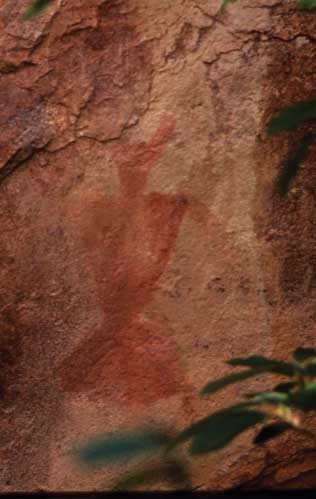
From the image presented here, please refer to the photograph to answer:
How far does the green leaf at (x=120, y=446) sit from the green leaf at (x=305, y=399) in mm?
156

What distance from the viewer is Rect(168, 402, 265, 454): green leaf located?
1266 mm

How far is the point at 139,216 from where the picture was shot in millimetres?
2326

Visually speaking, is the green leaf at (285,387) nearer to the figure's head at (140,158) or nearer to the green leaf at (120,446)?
the green leaf at (120,446)

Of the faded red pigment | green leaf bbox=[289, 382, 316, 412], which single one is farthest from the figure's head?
green leaf bbox=[289, 382, 316, 412]

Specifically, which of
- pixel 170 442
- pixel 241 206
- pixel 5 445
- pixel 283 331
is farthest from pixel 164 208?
pixel 170 442

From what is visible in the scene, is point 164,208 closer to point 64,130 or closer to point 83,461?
point 64,130

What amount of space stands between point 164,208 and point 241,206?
0.15 m

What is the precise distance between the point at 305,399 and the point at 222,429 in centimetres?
11

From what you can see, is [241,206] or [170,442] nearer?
[170,442]

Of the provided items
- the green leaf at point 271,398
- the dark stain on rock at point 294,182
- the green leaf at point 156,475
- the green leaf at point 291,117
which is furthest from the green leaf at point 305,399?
the dark stain on rock at point 294,182

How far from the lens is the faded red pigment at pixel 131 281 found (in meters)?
2.32

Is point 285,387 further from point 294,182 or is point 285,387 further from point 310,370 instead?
point 294,182

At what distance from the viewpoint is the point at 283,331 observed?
93.2 inches

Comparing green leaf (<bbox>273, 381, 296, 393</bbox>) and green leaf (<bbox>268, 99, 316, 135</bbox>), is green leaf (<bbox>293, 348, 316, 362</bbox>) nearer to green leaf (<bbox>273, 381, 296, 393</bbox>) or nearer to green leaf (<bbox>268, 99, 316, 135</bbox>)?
green leaf (<bbox>273, 381, 296, 393</bbox>)
